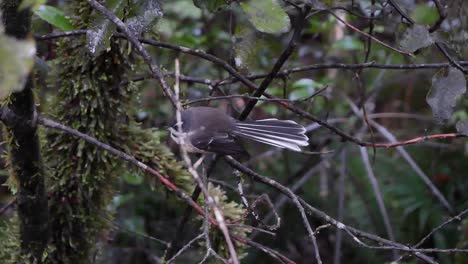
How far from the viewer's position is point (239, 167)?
65.6 inches

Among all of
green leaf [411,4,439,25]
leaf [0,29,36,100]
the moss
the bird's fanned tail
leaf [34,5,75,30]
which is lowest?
the moss

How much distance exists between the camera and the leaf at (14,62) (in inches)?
27.1

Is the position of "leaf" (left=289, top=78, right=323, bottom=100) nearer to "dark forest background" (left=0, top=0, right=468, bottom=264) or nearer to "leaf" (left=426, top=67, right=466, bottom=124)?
"dark forest background" (left=0, top=0, right=468, bottom=264)

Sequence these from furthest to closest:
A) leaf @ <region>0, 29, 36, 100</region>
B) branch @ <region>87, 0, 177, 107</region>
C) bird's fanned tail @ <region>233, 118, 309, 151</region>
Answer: bird's fanned tail @ <region>233, 118, 309, 151</region>
branch @ <region>87, 0, 177, 107</region>
leaf @ <region>0, 29, 36, 100</region>

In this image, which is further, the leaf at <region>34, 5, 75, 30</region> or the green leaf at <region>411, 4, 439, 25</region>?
the green leaf at <region>411, 4, 439, 25</region>

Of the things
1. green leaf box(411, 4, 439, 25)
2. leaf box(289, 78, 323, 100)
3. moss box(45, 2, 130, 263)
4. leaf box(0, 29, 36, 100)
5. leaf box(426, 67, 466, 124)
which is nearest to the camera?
leaf box(0, 29, 36, 100)

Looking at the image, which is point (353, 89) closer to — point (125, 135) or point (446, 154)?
point (446, 154)

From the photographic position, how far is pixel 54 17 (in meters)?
1.74

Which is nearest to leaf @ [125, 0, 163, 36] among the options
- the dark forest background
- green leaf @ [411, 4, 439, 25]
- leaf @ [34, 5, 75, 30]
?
the dark forest background

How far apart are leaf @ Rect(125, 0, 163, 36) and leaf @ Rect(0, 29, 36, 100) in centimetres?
65

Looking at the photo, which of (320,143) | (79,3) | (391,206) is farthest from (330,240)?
(79,3)

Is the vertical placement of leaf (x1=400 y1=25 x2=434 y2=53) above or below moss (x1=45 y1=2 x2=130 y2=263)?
above

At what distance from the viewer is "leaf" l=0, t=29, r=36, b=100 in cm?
69

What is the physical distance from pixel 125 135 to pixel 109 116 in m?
0.09
